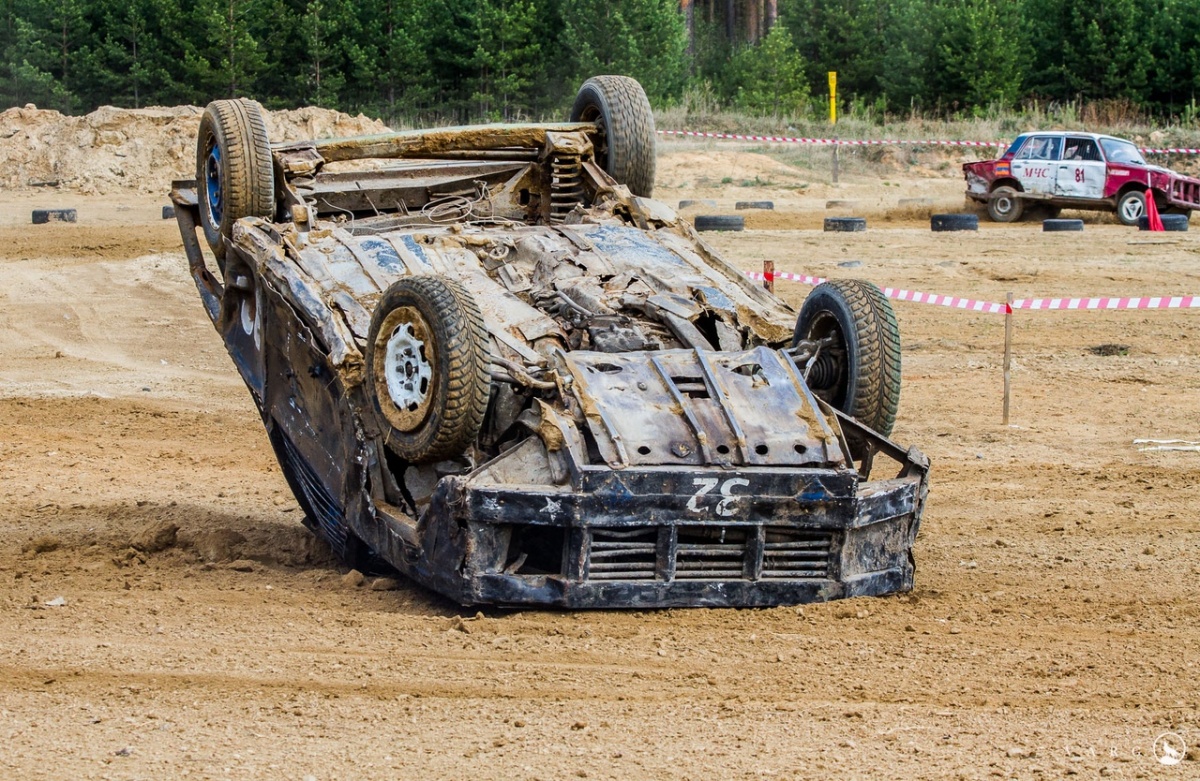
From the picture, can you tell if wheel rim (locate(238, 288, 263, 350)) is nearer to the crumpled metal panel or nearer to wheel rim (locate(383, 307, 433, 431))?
wheel rim (locate(383, 307, 433, 431))

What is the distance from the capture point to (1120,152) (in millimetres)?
25109

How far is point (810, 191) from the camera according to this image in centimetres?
3020

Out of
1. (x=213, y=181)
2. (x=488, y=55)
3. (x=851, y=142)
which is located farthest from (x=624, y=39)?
(x=213, y=181)

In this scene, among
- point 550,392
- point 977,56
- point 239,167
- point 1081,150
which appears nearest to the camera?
point 550,392

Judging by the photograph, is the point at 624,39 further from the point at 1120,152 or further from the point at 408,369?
the point at 408,369

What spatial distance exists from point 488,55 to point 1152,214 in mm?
20351

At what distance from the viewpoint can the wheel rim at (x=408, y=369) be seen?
278 inches

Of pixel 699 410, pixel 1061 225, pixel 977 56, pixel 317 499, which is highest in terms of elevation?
pixel 977 56

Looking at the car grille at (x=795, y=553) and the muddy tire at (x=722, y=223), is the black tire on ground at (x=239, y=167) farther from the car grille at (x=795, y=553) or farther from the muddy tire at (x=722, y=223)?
the muddy tire at (x=722, y=223)

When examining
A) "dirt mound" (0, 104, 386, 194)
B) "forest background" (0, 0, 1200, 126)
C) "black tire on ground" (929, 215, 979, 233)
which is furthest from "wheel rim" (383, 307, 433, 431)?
"forest background" (0, 0, 1200, 126)

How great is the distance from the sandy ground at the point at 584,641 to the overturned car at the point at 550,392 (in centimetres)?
27

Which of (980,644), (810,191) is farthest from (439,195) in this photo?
(810,191)

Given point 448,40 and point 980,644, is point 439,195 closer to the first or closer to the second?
point 980,644

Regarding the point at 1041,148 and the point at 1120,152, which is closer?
the point at 1120,152
